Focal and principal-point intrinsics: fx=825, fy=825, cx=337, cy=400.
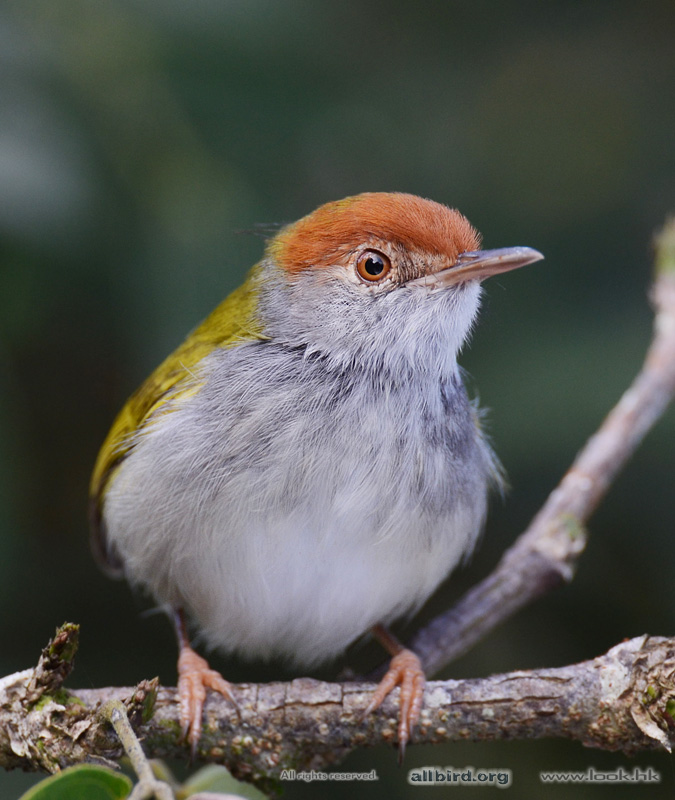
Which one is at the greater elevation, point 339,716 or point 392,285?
point 392,285

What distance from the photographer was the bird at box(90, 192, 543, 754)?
8.29ft

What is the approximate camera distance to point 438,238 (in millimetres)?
2609

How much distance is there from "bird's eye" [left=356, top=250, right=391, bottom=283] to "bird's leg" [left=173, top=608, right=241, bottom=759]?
1.36m

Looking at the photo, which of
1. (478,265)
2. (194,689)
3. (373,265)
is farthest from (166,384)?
(478,265)

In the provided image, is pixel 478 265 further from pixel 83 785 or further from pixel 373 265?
pixel 83 785

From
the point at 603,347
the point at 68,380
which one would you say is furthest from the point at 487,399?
the point at 68,380

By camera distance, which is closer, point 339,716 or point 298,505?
point 339,716

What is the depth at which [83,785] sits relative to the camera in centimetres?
151

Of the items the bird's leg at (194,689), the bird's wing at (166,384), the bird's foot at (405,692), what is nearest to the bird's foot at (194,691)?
the bird's leg at (194,689)

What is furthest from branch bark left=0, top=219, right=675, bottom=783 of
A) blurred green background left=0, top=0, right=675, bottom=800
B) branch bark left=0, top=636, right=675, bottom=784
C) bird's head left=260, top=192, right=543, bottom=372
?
bird's head left=260, top=192, right=543, bottom=372

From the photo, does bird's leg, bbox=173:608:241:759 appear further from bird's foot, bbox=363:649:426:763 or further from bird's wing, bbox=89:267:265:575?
bird's wing, bbox=89:267:265:575

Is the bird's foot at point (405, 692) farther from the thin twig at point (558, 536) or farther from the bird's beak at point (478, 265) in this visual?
the bird's beak at point (478, 265)

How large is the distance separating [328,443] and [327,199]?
4.89ft

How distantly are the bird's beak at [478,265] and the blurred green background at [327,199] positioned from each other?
1.54 feet
